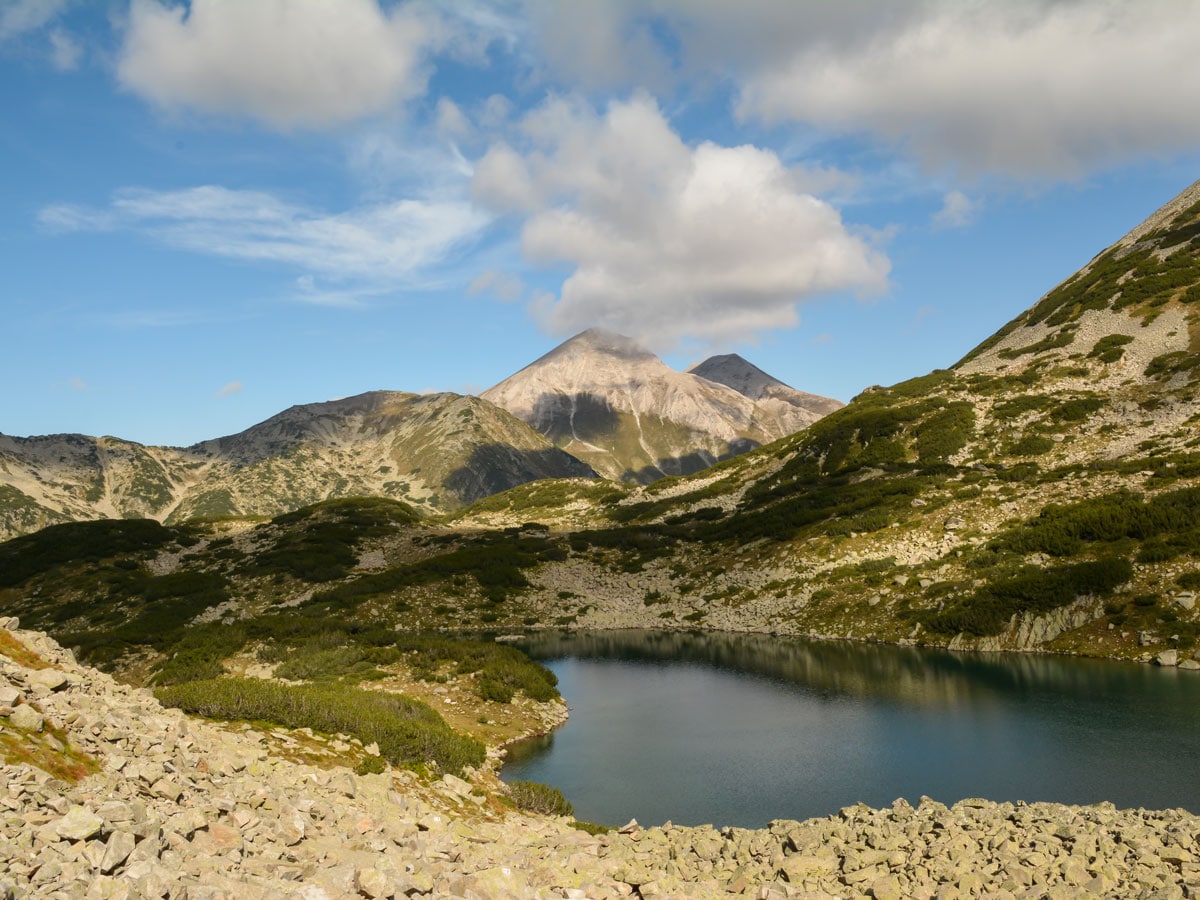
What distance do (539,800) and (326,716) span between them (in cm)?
825

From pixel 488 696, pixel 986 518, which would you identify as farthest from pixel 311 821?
pixel 986 518

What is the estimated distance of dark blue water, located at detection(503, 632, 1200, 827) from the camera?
93.7ft

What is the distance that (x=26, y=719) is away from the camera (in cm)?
1362

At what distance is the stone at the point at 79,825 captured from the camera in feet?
34.0

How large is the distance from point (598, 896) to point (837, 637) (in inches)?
1922

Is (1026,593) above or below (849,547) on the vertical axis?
below

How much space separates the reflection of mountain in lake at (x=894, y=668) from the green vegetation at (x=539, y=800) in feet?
76.5

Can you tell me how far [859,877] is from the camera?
1777cm

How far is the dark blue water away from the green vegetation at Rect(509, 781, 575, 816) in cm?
145

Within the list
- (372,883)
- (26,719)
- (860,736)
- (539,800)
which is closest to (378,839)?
(372,883)

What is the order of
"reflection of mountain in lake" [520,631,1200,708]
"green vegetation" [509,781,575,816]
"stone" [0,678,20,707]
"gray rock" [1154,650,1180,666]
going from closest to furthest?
"stone" [0,678,20,707]
"green vegetation" [509,781,575,816]
"reflection of mountain in lake" [520,631,1200,708]
"gray rock" [1154,650,1180,666]

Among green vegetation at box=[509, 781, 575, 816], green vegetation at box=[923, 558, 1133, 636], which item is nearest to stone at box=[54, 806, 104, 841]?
green vegetation at box=[509, 781, 575, 816]

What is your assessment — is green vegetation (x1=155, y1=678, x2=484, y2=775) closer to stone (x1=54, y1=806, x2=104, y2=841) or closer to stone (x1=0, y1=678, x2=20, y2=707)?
stone (x1=0, y1=678, x2=20, y2=707)

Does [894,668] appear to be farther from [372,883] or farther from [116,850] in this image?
[116,850]
